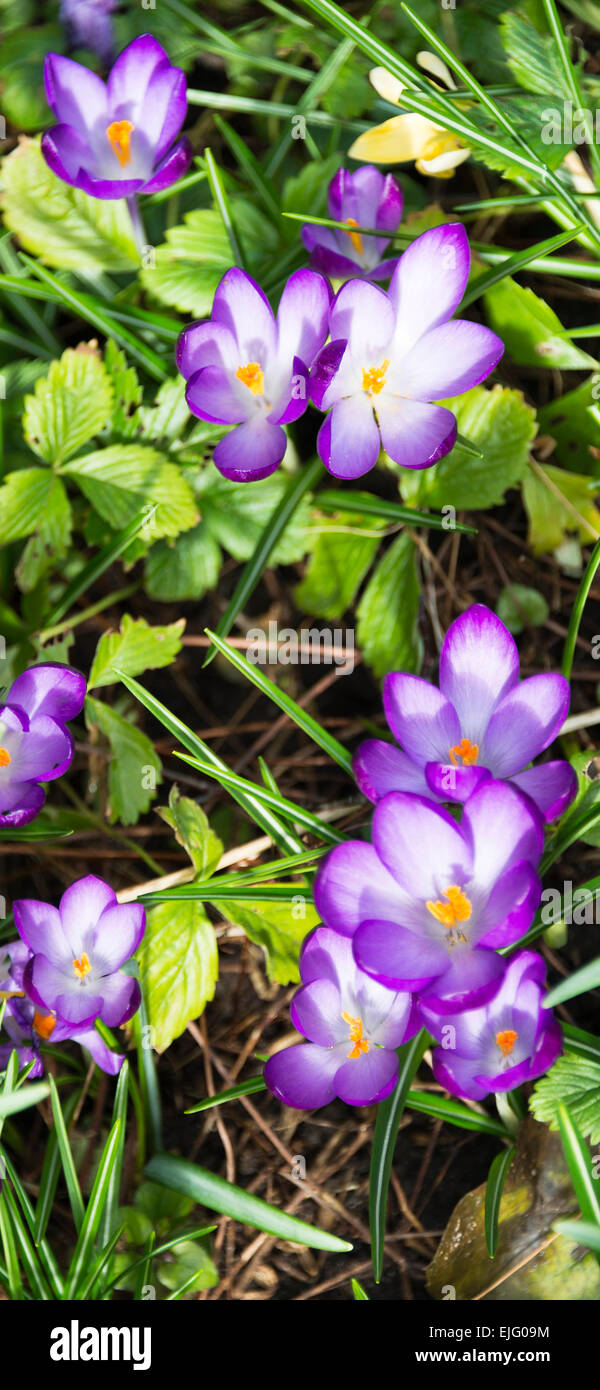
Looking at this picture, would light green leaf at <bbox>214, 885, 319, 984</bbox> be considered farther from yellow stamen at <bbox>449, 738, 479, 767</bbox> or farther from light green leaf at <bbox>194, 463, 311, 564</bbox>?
light green leaf at <bbox>194, 463, 311, 564</bbox>

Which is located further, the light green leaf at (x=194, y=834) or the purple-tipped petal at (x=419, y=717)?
the light green leaf at (x=194, y=834)

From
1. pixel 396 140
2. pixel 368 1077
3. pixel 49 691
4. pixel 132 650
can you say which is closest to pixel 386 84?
pixel 396 140

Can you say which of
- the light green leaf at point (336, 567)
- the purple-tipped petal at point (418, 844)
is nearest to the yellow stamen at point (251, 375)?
the light green leaf at point (336, 567)

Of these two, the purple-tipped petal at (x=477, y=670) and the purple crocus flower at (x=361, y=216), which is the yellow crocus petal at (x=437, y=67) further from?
the purple-tipped petal at (x=477, y=670)

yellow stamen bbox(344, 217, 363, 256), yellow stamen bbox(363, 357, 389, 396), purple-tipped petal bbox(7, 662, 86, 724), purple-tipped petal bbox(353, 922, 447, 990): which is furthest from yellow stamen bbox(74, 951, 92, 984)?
yellow stamen bbox(344, 217, 363, 256)

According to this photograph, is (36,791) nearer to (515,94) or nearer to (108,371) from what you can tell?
(108,371)
